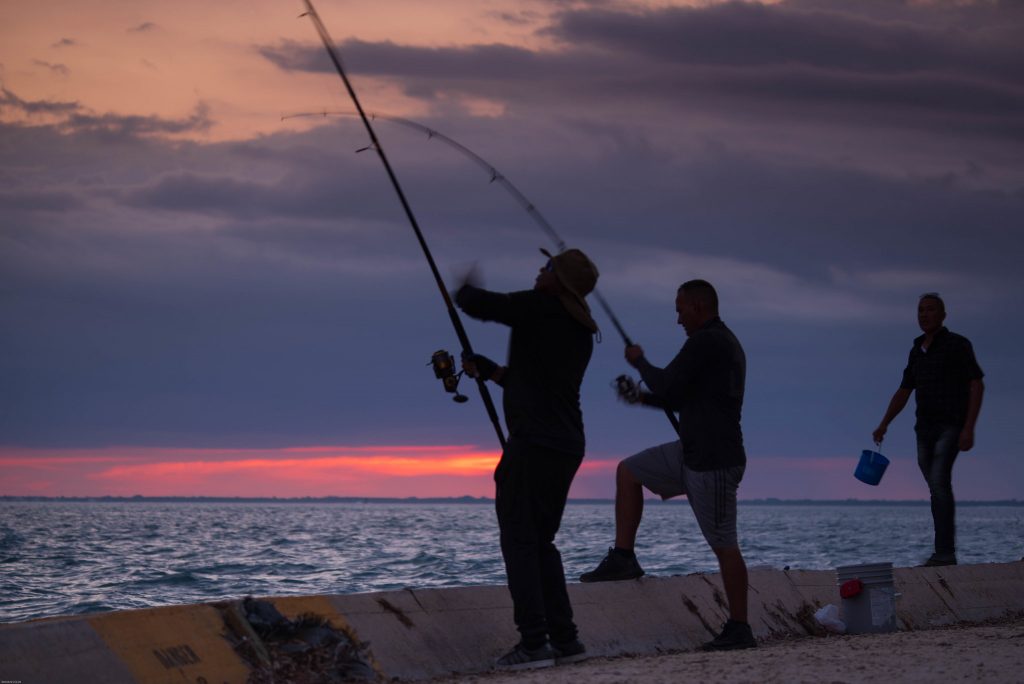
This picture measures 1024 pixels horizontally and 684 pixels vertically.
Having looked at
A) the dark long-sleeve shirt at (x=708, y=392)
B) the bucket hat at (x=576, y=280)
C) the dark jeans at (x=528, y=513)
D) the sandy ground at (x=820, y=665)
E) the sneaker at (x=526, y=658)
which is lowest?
the sandy ground at (x=820, y=665)

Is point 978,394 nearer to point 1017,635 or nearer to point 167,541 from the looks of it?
point 1017,635

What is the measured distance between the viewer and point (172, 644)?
14.7 ft

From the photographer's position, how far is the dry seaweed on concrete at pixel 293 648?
466 centimetres

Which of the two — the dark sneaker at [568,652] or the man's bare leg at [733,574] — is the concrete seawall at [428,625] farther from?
the man's bare leg at [733,574]

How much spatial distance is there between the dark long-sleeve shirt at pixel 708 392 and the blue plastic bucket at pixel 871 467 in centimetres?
321

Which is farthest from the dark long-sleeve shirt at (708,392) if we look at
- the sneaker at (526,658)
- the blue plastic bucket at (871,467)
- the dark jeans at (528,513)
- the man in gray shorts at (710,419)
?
the blue plastic bucket at (871,467)

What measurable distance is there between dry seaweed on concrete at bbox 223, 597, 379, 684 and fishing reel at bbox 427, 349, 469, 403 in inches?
49.7

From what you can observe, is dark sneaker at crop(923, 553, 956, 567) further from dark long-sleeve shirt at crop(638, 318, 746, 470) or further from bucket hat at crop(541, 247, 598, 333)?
bucket hat at crop(541, 247, 598, 333)

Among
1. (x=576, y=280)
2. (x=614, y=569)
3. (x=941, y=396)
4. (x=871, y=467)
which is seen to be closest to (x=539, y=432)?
(x=576, y=280)

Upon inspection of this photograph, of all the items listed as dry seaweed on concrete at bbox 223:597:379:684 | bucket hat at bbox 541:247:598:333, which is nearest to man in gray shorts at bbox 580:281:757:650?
bucket hat at bbox 541:247:598:333

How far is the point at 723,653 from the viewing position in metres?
5.54

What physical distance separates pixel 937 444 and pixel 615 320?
9.20 feet

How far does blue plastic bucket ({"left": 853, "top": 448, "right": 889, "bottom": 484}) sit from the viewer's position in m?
8.45

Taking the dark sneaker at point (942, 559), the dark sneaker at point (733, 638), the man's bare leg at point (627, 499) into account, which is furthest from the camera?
the dark sneaker at point (942, 559)
